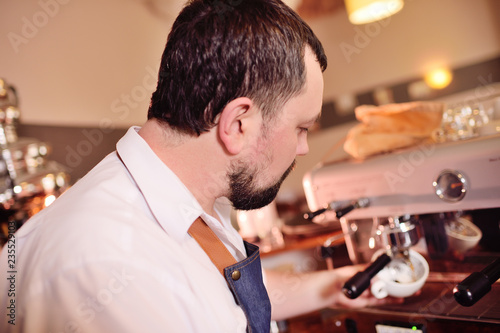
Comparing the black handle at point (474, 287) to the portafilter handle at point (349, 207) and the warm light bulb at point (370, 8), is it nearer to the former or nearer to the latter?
the portafilter handle at point (349, 207)

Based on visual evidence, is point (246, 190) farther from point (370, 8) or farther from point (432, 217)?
point (370, 8)

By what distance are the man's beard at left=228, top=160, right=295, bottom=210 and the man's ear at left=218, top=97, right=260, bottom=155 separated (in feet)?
0.19

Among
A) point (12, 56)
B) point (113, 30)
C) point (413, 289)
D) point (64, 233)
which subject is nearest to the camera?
point (64, 233)

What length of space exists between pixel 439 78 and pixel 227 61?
258 centimetres

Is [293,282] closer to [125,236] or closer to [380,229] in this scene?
[380,229]

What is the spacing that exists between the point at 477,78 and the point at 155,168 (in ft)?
9.00

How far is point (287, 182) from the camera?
319 centimetres

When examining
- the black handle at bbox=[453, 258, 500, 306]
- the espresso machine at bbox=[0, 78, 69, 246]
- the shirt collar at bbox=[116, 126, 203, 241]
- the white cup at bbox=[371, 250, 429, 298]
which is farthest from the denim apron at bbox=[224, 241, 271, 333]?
the espresso machine at bbox=[0, 78, 69, 246]

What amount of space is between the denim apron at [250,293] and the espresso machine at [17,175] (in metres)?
0.64

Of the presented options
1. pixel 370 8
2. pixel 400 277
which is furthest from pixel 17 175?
pixel 370 8

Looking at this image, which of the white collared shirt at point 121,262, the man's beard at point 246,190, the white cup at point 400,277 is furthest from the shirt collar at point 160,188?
the white cup at point 400,277

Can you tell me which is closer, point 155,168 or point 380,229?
point 155,168

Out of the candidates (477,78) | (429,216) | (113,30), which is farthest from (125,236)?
(477,78)

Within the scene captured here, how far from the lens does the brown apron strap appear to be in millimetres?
820
